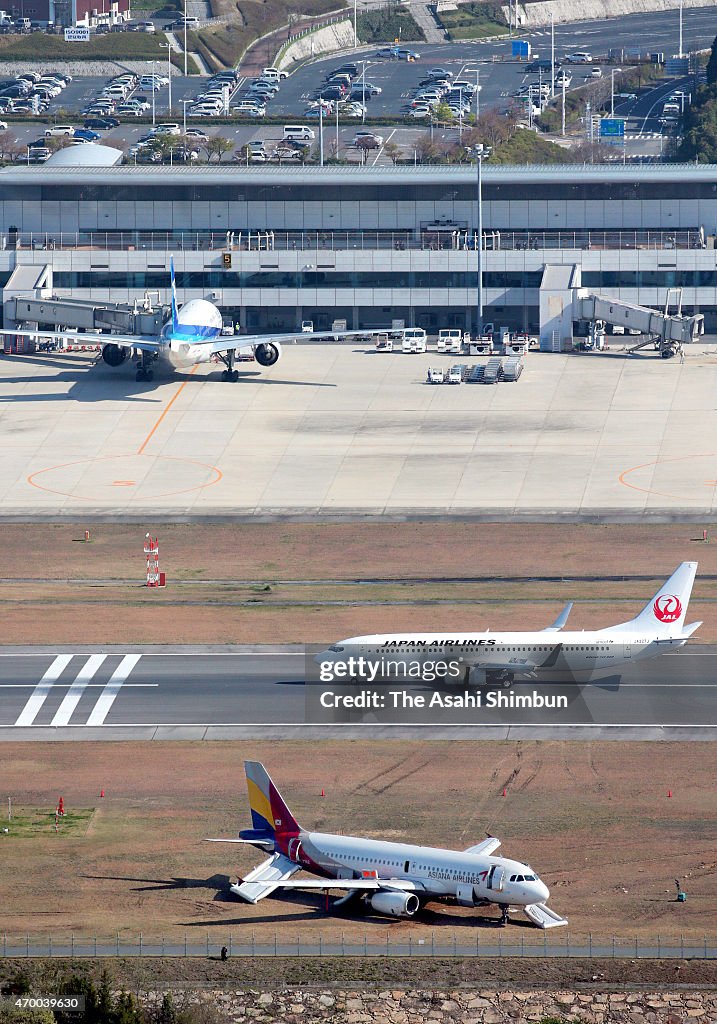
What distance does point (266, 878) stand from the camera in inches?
2512

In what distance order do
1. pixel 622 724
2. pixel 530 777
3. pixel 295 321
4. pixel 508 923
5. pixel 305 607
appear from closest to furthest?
1. pixel 508 923
2. pixel 530 777
3. pixel 622 724
4. pixel 305 607
5. pixel 295 321

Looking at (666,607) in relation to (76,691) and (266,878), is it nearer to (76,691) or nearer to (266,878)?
(266,878)

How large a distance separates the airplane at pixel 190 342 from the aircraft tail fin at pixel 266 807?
8405 cm

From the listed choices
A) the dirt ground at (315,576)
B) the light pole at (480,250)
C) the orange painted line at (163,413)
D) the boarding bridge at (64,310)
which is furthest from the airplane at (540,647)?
the light pole at (480,250)

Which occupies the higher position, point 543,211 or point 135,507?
point 543,211

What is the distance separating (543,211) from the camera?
173 metres

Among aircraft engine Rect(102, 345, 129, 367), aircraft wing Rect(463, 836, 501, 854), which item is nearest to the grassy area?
aircraft wing Rect(463, 836, 501, 854)

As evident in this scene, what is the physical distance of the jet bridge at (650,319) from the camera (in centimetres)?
16050

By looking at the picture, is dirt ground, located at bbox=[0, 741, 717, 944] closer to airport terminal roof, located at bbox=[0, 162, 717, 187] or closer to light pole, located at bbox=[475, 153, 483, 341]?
light pole, located at bbox=[475, 153, 483, 341]

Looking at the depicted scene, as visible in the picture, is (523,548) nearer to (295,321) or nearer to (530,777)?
(530,777)

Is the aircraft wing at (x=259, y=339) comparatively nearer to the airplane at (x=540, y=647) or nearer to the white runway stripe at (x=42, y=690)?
the white runway stripe at (x=42, y=690)

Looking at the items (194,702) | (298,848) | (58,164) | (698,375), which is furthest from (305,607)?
(58,164)

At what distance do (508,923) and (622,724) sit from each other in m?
20.8

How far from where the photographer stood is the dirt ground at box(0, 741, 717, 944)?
6103cm
